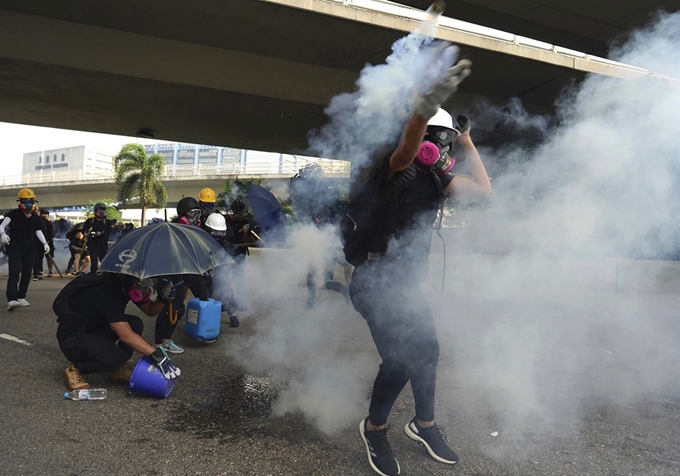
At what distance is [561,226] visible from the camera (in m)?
4.14

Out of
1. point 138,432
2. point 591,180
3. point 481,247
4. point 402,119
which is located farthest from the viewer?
point 481,247

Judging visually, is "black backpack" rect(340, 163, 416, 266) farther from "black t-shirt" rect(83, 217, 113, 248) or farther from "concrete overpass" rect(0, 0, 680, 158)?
"black t-shirt" rect(83, 217, 113, 248)

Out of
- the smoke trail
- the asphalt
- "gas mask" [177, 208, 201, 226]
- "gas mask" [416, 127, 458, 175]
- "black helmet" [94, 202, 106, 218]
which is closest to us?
"gas mask" [416, 127, 458, 175]

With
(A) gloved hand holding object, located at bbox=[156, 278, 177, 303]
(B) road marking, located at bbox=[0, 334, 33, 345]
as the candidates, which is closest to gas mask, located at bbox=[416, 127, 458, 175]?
(A) gloved hand holding object, located at bbox=[156, 278, 177, 303]

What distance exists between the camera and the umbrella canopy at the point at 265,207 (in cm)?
609

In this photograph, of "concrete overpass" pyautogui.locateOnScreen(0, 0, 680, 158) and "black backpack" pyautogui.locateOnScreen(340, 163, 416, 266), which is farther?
"concrete overpass" pyautogui.locateOnScreen(0, 0, 680, 158)

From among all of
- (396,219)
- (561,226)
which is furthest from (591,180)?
(396,219)

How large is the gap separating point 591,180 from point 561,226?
20.0 inches

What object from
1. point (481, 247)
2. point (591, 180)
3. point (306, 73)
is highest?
point (306, 73)

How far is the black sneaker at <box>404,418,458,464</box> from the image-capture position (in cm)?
243

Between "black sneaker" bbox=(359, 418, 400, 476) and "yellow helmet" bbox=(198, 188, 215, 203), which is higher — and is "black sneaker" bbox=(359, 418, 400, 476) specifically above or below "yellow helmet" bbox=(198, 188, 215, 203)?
below

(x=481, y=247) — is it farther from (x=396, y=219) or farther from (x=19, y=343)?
(x=19, y=343)

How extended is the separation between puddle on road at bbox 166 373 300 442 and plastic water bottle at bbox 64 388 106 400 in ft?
1.78

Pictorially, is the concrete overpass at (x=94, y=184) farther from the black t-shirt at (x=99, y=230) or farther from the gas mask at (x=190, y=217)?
the gas mask at (x=190, y=217)
